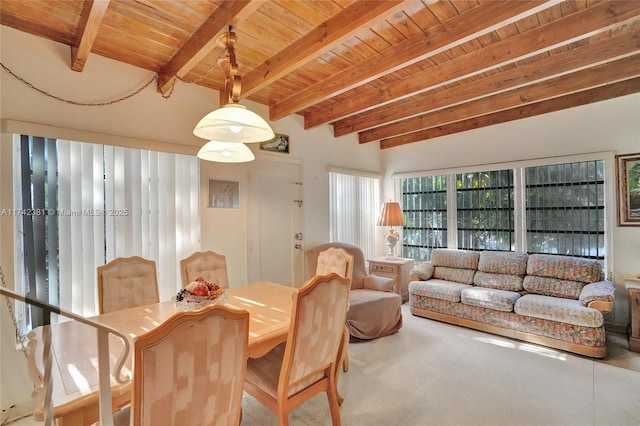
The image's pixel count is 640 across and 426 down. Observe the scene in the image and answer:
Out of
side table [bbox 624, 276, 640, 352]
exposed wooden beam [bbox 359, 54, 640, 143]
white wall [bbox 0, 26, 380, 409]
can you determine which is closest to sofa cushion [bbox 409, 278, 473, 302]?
side table [bbox 624, 276, 640, 352]

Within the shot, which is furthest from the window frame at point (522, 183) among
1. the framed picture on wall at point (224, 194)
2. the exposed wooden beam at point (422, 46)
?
the framed picture on wall at point (224, 194)

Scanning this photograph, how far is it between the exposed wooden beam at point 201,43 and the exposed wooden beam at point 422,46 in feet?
4.02

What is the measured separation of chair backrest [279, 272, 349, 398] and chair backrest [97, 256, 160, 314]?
1.34 m

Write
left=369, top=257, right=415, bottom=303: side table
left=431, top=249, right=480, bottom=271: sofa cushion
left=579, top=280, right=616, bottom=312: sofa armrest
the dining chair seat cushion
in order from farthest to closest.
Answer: left=369, top=257, right=415, bottom=303: side table
left=431, top=249, right=480, bottom=271: sofa cushion
left=579, top=280, right=616, bottom=312: sofa armrest
the dining chair seat cushion

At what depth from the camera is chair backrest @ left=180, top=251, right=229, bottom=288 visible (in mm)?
2512

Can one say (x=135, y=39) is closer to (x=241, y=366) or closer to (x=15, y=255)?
(x=15, y=255)

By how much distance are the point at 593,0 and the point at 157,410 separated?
3.29 m

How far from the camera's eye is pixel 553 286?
3.34m

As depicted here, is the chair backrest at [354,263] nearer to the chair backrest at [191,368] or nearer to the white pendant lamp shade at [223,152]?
the white pendant lamp shade at [223,152]

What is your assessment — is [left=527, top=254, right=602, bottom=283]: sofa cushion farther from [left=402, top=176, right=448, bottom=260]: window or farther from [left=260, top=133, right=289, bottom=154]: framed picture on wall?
[left=260, top=133, right=289, bottom=154]: framed picture on wall

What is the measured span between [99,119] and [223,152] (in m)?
1.29

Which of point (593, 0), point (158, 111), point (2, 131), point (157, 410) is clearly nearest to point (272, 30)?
point (158, 111)

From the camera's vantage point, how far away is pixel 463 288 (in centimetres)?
370

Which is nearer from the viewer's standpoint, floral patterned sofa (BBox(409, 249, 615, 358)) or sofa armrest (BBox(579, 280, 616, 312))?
sofa armrest (BBox(579, 280, 616, 312))
